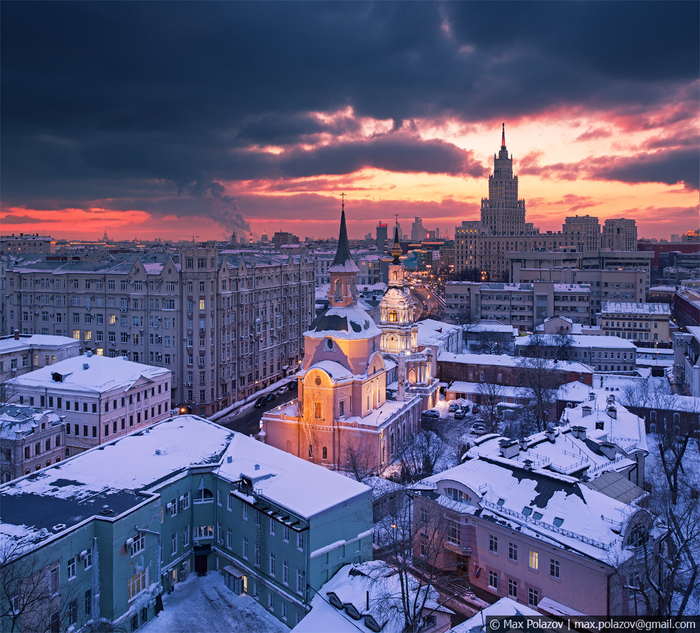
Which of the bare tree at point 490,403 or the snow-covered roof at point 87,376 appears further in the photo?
the bare tree at point 490,403

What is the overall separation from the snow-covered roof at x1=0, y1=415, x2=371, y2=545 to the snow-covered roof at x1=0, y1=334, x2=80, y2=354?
901 inches

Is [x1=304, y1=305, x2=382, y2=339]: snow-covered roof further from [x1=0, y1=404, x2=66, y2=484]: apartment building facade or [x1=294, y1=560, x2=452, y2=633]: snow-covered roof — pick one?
[x1=294, y1=560, x2=452, y2=633]: snow-covered roof

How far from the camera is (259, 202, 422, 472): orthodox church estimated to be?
42.8 m

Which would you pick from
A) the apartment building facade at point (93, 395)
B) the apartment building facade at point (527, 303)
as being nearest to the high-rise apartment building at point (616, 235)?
the apartment building facade at point (527, 303)

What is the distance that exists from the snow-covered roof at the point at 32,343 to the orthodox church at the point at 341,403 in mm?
21043

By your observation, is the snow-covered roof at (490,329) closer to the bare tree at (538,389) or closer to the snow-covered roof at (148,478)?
the bare tree at (538,389)

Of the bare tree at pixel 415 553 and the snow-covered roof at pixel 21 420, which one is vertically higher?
the snow-covered roof at pixel 21 420

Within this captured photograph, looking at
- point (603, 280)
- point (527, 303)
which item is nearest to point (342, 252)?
point (527, 303)

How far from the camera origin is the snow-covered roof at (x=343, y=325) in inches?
1773

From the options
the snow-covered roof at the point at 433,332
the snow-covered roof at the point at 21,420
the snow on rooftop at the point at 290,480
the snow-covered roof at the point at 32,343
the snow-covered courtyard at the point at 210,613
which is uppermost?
the snow-covered roof at the point at 32,343

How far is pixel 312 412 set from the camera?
4391 centimetres

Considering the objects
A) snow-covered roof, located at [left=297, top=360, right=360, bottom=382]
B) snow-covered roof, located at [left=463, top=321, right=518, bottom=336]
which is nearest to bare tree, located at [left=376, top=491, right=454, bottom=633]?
snow-covered roof, located at [left=297, top=360, right=360, bottom=382]

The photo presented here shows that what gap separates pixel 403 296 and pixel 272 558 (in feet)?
112

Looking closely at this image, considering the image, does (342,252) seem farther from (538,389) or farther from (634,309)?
(634,309)
